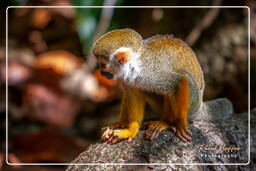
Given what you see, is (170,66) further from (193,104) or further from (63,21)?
(63,21)

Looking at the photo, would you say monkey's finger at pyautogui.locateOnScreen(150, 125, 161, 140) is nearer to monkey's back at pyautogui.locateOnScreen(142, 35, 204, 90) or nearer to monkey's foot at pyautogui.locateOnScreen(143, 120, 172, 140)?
monkey's foot at pyautogui.locateOnScreen(143, 120, 172, 140)

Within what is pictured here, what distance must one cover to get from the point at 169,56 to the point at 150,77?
24 cm

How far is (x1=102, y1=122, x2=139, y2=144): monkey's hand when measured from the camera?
Answer: 8.98ft

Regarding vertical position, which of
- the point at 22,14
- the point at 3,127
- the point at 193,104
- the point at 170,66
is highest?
the point at 22,14

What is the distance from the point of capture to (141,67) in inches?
109

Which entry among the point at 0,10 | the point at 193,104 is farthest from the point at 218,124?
the point at 0,10

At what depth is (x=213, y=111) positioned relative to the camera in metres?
3.26

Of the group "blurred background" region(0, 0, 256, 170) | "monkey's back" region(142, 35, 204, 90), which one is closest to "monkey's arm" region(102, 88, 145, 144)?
"monkey's back" region(142, 35, 204, 90)

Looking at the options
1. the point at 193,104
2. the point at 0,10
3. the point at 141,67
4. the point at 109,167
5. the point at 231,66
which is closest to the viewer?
the point at 109,167

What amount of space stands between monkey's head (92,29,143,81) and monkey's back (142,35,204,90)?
119 millimetres

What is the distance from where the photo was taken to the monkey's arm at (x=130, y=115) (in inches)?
110

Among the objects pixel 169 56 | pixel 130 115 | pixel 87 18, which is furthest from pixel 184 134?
pixel 87 18

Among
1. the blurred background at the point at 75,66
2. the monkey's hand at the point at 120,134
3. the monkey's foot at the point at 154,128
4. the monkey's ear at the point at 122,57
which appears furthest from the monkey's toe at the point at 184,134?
the blurred background at the point at 75,66

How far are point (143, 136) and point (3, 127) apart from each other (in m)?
3.04
